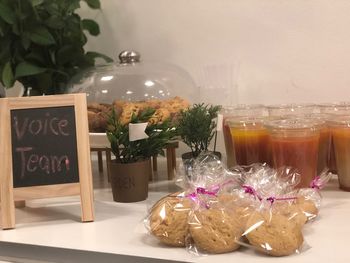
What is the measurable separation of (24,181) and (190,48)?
726 mm

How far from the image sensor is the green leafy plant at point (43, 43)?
51.3 inches

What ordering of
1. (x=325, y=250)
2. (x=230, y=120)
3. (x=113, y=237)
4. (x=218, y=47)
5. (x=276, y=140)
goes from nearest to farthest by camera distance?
(x=325, y=250) < (x=113, y=237) < (x=276, y=140) < (x=230, y=120) < (x=218, y=47)

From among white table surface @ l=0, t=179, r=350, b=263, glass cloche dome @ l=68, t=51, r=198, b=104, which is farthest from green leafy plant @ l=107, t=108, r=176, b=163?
glass cloche dome @ l=68, t=51, r=198, b=104

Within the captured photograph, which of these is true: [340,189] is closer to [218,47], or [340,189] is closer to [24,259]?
[218,47]

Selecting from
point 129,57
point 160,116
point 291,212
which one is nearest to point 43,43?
point 129,57

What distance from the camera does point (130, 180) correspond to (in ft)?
3.44

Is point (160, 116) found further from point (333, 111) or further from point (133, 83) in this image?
point (333, 111)

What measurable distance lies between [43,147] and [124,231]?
0.24 metres

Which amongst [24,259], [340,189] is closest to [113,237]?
[24,259]

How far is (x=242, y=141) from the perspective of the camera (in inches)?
43.2

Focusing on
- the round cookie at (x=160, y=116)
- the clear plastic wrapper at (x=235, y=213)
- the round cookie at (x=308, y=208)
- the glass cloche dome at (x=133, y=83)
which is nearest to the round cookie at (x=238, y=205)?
the clear plastic wrapper at (x=235, y=213)

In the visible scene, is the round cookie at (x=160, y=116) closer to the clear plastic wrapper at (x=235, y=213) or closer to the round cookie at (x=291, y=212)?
the clear plastic wrapper at (x=235, y=213)

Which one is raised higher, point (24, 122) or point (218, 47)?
point (218, 47)

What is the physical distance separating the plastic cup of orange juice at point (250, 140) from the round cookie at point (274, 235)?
0.33 metres
